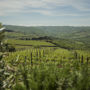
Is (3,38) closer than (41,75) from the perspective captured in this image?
Yes

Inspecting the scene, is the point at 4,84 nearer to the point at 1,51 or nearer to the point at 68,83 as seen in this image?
the point at 1,51

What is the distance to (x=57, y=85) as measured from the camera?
4539 millimetres

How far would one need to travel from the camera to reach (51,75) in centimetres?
456

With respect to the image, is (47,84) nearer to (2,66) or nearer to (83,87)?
Answer: (83,87)

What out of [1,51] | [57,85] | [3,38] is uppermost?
[3,38]

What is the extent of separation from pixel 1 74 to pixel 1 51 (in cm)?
66

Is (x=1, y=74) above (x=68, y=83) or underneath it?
above

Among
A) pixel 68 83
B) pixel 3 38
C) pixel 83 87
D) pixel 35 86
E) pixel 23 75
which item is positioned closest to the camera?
pixel 3 38

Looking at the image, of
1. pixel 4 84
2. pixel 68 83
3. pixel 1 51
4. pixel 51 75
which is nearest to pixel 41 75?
pixel 51 75

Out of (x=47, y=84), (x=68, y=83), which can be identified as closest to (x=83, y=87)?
(x=68, y=83)

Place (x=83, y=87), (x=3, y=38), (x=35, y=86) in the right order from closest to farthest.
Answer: (x=3, y=38), (x=83, y=87), (x=35, y=86)

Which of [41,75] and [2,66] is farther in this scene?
[41,75]

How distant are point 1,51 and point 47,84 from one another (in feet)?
6.02

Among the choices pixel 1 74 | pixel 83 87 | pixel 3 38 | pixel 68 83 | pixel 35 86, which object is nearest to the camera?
pixel 3 38
